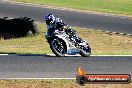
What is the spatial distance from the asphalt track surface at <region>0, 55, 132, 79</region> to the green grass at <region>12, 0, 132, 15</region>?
19.8 metres

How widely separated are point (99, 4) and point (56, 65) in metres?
23.3

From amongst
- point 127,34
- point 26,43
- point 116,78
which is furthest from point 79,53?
point 127,34

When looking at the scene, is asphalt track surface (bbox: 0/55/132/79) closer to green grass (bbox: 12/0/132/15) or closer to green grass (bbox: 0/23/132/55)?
green grass (bbox: 0/23/132/55)

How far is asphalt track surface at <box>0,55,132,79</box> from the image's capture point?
1334 cm

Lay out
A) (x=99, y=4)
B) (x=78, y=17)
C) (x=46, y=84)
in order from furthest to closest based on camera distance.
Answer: (x=99, y=4) → (x=78, y=17) → (x=46, y=84)

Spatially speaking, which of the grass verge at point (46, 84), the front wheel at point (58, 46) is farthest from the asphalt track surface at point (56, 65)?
the grass verge at point (46, 84)

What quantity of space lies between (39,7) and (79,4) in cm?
342

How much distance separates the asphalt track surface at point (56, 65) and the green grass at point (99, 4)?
1977 centimetres

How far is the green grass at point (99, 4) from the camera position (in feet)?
116

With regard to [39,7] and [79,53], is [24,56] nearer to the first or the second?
[79,53]

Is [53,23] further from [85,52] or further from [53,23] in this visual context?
[85,52]

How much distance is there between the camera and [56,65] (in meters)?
14.3

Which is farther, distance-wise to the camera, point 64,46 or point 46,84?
point 64,46

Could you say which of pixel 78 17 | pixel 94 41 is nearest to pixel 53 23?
pixel 94 41
